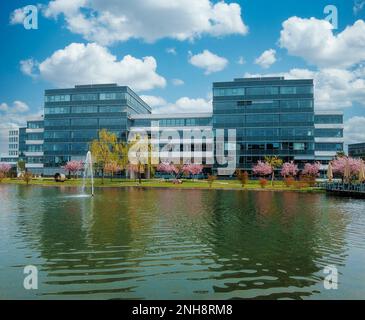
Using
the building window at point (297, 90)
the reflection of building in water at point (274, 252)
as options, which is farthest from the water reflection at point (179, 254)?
the building window at point (297, 90)

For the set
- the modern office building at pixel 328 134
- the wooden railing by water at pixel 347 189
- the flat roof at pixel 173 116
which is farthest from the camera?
the flat roof at pixel 173 116

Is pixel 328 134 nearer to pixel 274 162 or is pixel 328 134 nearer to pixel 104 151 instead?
pixel 274 162

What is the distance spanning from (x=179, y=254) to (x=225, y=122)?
91.8m

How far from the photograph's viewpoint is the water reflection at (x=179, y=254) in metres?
12.1

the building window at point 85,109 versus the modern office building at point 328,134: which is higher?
the building window at point 85,109

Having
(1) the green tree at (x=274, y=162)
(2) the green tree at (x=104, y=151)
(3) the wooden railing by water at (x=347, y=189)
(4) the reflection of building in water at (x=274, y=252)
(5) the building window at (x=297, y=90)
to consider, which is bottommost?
(4) the reflection of building in water at (x=274, y=252)

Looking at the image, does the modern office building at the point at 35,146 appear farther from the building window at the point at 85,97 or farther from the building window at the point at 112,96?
the building window at the point at 112,96

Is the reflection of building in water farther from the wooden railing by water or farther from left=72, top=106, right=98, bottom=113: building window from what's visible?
left=72, top=106, right=98, bottom=113: building window

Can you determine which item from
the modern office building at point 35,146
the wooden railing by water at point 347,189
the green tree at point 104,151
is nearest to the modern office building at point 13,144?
the modern office building at point 35,146

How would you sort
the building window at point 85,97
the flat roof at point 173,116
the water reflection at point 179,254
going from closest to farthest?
the water reflection at point 179,254 < the flat roof at point 173,116 < the building window at point 85,97

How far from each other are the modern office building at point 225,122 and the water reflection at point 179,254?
7656 centimetres

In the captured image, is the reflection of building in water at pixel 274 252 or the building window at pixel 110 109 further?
the building window at pixel 110 109

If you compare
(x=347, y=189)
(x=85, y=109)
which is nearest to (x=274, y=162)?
(x=347, y=189)
